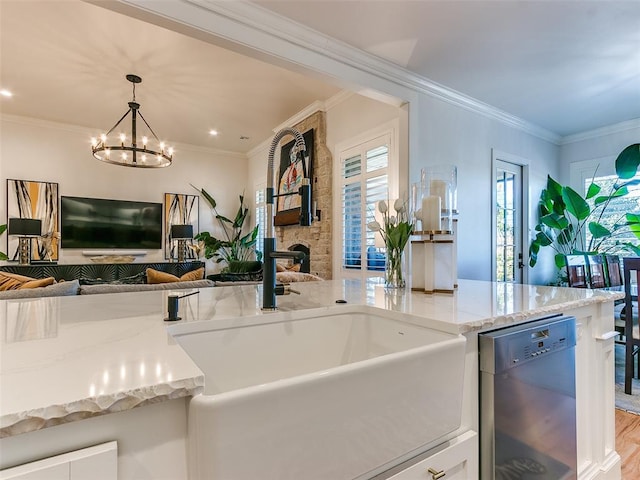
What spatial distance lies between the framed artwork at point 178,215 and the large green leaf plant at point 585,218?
5.71 meters

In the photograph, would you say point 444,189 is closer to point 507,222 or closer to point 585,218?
point 507,222

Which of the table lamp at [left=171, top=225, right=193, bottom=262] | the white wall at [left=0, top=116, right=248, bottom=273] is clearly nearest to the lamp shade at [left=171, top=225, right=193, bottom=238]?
the table lamp at [left=171, top=225, right=193, bottom=262]

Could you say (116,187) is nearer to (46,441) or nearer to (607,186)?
(46,441)

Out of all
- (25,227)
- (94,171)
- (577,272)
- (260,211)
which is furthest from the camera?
(260,211)

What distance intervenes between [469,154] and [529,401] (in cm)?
324

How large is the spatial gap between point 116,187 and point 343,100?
4.39 m

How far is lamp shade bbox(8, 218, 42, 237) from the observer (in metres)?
4.80

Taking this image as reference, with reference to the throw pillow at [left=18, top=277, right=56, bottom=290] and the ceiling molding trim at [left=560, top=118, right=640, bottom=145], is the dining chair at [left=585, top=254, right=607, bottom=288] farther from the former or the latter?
the throw pillow at [left=18, top=277, right=56, bottom=290]

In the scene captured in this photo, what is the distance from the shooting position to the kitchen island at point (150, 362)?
0.52 metres

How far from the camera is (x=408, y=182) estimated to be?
10.8 feet

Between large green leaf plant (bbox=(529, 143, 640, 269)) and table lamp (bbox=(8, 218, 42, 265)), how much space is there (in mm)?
7009

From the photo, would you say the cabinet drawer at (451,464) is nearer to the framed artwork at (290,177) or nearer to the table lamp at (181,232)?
the framed artwork at (290,177)

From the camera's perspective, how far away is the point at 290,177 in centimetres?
495

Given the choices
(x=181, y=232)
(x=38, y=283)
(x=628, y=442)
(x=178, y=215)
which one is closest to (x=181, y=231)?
(x=181, y=232)
